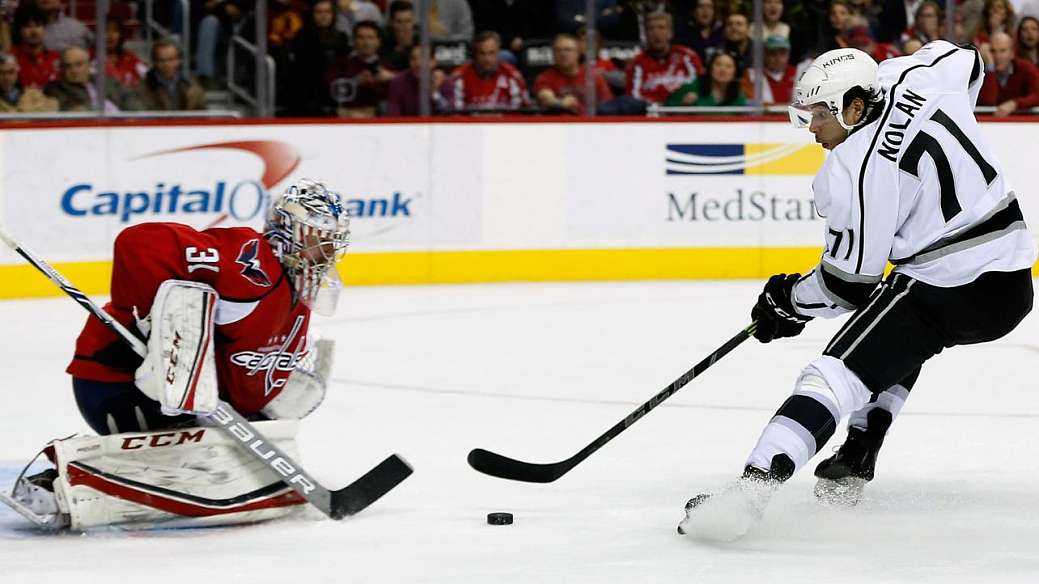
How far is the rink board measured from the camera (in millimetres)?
7172

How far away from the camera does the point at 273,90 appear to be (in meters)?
7.47

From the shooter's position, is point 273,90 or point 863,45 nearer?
point 273,90

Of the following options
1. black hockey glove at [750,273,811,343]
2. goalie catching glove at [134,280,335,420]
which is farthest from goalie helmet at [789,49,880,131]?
goalie catching glove at [134,280,335,420]

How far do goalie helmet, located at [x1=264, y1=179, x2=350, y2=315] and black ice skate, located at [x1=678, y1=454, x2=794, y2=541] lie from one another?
0.88m

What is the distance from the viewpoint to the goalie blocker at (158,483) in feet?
10.3

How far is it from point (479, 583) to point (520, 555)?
0.21 meters

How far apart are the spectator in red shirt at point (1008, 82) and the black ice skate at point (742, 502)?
5328 millimetres

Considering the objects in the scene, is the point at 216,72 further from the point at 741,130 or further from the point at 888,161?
the point at 888,161

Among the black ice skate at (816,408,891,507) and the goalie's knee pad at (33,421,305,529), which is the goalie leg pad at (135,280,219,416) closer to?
the goalie's knee pad at (33,421,305,529)

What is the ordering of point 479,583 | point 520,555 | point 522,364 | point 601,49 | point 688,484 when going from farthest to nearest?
point 601,49, point 522,364, point 688,484, point 520,555, point 479,583

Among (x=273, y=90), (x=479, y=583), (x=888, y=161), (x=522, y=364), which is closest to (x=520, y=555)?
(x=479, y=583)

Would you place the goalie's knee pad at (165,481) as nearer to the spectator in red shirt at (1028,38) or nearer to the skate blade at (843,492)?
the skate blade at (843,492)

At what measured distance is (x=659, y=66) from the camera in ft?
26.1

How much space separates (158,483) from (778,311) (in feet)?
4.19
